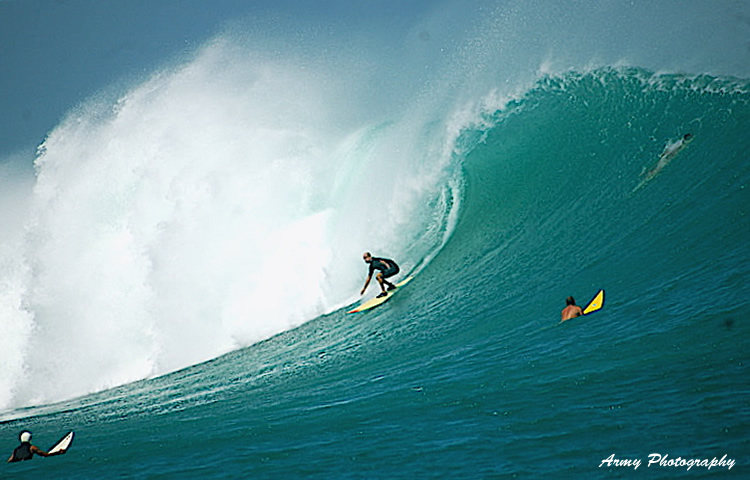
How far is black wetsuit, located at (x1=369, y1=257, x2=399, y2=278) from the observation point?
12.7 meters

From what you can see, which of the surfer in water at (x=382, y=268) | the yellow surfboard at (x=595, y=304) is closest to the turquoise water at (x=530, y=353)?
the yellow surfboard at (x=595, y=304)

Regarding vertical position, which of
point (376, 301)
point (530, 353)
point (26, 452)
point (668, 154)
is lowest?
point (530, 353)

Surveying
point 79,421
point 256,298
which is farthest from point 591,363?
point 256,298

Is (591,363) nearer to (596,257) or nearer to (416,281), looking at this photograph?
(596,257)

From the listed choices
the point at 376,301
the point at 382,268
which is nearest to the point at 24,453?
the point at 376,301

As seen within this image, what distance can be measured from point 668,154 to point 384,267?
6.11m

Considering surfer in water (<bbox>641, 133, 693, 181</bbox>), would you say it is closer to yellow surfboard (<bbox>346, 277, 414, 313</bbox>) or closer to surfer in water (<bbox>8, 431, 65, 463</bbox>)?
yellow surfboard (<bbox>346, 277, 414, 313</bbox>)

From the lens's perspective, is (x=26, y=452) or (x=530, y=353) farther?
(x=26, y=452)

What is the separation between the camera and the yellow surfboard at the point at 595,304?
829 cm

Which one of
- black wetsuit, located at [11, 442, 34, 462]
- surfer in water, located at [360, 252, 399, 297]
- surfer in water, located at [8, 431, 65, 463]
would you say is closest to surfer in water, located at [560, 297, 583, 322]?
surfer in water, located at [360, 252, 399, 297]

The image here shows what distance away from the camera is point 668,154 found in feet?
41.0

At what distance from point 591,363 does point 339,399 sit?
302 centimetres

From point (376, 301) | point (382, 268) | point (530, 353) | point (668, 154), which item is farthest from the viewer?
point (382, 268)

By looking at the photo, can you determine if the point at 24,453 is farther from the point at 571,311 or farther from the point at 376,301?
the point at 571,311
